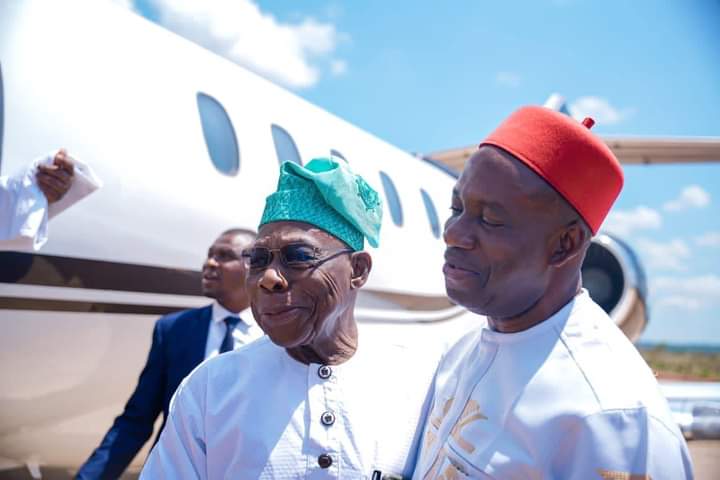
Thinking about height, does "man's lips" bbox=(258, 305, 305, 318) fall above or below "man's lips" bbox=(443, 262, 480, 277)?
below

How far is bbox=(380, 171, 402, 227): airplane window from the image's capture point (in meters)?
9.12

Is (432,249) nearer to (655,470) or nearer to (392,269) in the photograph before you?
(392,269)

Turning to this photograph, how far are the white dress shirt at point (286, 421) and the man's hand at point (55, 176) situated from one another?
6.89 ft

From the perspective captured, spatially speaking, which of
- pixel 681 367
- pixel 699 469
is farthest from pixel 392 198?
pixel 681 367

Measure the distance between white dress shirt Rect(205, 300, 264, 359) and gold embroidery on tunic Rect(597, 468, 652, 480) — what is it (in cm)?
257

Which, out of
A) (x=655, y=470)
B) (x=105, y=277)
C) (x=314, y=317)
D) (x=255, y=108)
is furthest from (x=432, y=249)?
(x=655, y=470)

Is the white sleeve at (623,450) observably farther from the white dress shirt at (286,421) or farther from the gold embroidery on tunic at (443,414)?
the white dress shirt at (286,421)

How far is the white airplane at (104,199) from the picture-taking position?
423 centimetres

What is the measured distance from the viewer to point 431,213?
10430mm

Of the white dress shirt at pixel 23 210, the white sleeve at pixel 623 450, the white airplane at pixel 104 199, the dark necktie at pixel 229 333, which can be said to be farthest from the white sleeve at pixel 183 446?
the white airplane at pixel 104 199

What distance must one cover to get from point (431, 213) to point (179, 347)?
7200 mm

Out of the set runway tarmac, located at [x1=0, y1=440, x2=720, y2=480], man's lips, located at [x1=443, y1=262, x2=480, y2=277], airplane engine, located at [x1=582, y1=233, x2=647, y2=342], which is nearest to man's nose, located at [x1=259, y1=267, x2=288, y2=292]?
man's lips, located at [x1=443, y1=262, x2=480, y2=277]

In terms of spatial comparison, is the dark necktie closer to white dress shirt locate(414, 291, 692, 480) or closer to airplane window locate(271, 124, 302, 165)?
white dress shirt locate(414, 291, 692, 480)

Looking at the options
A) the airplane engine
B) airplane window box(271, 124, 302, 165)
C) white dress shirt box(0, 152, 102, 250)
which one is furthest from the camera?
the airplane engine
